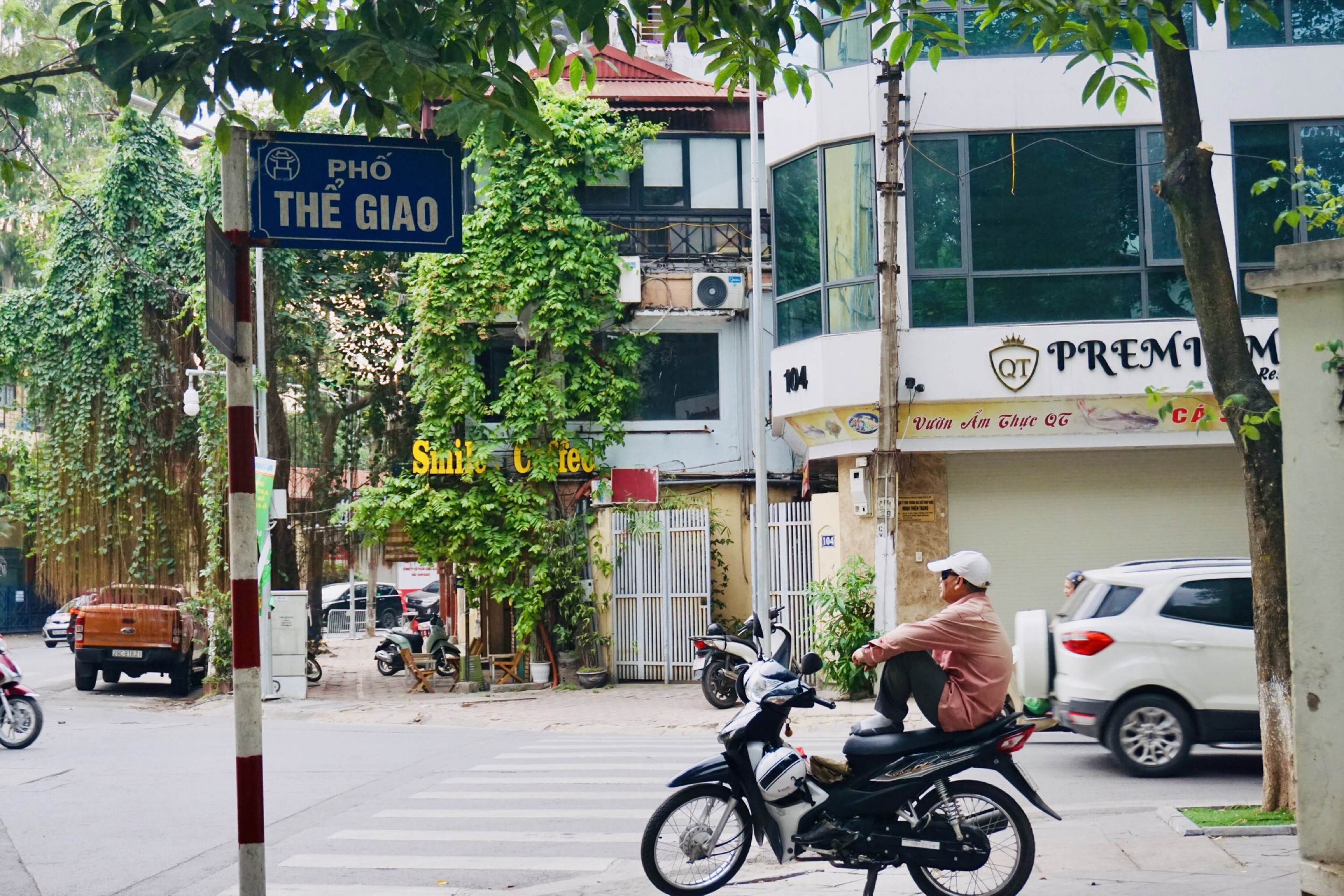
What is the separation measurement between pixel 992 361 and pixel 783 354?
3.10m

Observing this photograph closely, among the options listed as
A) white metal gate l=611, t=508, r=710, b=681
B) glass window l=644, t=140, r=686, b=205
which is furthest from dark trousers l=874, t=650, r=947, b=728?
glass window l=644, t=140, r=686, b=205

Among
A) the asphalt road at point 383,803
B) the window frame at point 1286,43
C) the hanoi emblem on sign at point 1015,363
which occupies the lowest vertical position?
the asphalt road at point 383,803

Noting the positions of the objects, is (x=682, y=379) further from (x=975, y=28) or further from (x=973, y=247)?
(x=975, y=28)

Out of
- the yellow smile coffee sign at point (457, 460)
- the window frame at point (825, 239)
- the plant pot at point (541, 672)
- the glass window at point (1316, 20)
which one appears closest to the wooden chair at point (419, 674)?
the plant pot at point (541, 672)

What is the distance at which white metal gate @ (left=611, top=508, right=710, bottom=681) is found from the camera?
20938 mm

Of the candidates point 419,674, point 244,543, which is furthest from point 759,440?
point 244,543

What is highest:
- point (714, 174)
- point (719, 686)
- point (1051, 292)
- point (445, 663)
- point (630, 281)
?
point (714, 174)

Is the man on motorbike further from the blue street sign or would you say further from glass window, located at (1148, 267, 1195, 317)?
glass window, located at (1148, 267, 1195, 317)

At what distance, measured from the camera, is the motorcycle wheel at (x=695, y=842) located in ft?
22.9

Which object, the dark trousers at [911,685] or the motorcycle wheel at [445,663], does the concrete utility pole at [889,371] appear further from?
the dark trousers at [911,685]

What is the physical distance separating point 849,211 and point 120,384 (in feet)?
46.5

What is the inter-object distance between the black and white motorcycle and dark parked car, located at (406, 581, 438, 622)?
94.3 feet

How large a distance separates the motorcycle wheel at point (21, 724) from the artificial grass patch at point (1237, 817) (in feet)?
39.9

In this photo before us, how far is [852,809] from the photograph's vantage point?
22.3 ft
